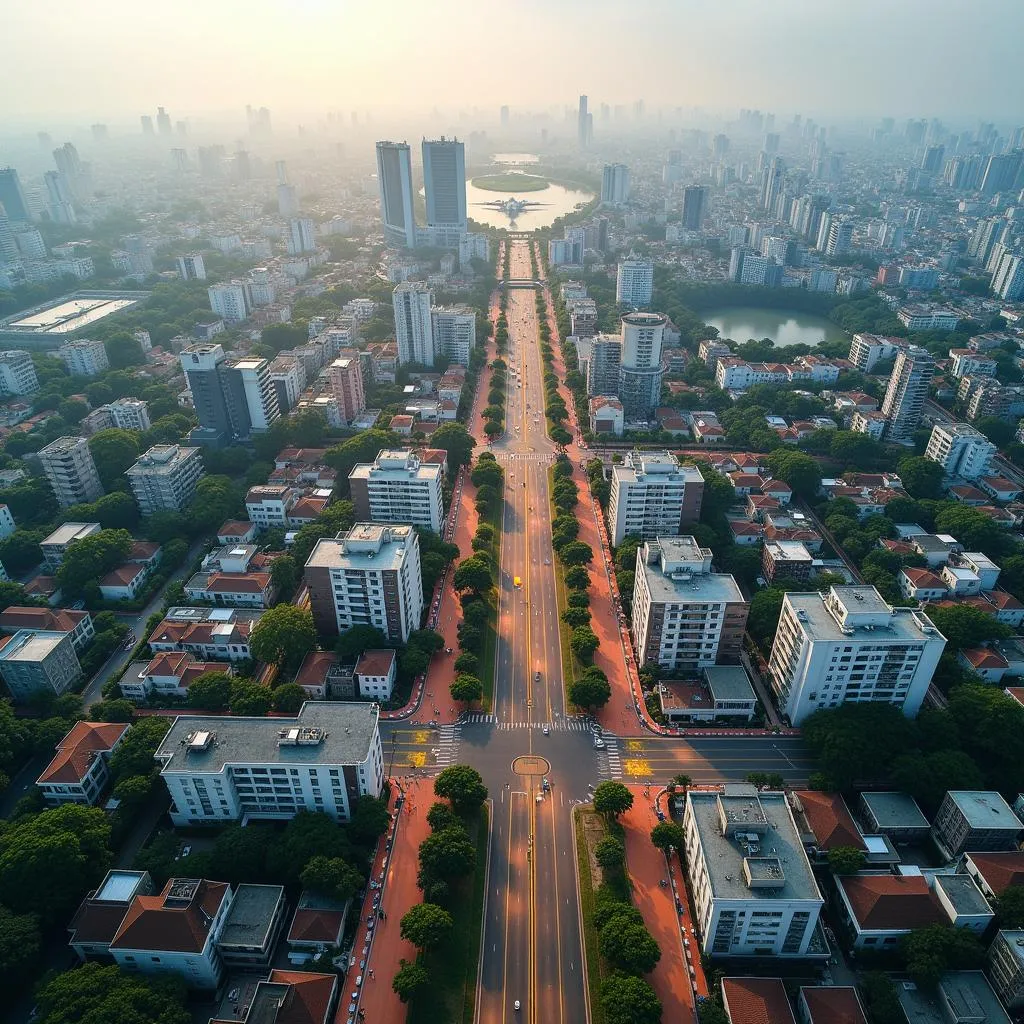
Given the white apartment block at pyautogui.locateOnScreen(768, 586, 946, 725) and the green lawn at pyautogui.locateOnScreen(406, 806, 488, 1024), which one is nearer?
the green lawn at pyautogui.locateOnScreen(406, 806, 488, 1024)

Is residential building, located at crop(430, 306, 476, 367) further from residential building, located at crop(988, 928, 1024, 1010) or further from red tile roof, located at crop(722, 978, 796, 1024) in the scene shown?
residential building, located at crop(988, 928, 1024, 1010)

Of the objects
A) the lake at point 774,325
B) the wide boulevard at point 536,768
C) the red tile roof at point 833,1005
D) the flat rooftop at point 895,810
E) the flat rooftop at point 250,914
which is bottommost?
the lake at point 774,325

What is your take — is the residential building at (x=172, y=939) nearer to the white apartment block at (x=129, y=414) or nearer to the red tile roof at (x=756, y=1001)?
the red tile roof at (x=756, y=1001)

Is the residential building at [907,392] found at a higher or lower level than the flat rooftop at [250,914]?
higher

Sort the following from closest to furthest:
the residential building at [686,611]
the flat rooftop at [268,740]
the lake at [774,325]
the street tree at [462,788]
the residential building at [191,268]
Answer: the flat rooftop at [268,740] < the street tree at [462,788] < the residential building at [686,611] < the lake at [774,325] < the residential building at [191,268]

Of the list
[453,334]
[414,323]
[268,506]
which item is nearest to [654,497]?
[268,506]

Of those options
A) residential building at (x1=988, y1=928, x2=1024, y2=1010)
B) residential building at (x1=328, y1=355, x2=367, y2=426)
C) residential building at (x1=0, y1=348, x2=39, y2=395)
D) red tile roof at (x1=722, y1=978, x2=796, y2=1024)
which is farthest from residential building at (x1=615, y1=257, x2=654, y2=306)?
red tile roof at (x1=722, y1=978, x2=796, y2=1024)

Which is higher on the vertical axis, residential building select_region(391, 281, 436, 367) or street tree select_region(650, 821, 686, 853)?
residential building select_region(391, 281, 436, 367)

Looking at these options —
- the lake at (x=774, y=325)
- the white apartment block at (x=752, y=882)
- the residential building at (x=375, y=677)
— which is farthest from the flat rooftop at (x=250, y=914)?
the lake at (x=774, y=325)
